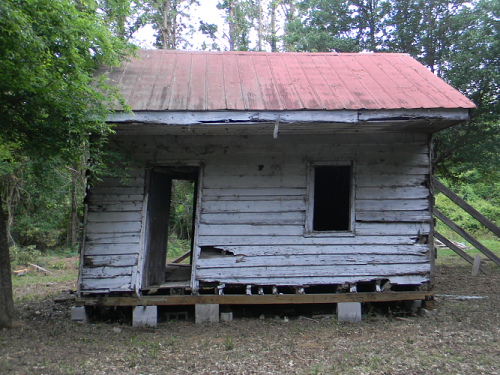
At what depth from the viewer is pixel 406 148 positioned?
6.45m

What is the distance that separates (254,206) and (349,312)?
7.52 ft

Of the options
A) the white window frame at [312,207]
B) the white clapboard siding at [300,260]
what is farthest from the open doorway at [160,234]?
the white window frame at [312,207]

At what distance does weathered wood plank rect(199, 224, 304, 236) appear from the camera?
625 centimetres

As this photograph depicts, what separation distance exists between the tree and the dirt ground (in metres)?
1.28

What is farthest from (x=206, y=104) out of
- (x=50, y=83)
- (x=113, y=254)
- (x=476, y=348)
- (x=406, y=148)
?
(x=476, y=348)

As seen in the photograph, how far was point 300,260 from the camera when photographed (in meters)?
6.25

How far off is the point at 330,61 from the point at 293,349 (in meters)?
5.76

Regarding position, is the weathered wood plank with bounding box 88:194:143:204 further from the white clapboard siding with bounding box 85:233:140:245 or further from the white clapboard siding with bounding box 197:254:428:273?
the white clapboard siding with bounding box 197:254:428:273

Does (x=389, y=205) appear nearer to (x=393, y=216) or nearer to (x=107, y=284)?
(x=393, y=216)

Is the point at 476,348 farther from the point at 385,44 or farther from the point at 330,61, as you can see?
the point at 385,44

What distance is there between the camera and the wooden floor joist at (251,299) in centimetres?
602

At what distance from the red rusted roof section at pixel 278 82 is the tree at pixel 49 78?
3.15 feet

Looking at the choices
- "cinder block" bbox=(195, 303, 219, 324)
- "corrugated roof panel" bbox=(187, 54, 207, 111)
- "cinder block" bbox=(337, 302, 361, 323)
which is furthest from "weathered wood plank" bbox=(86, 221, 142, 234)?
"cinder block" bbox=(337, 302, 361, 323)

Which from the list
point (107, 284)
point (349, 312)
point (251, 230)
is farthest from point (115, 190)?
point (349, 312)
